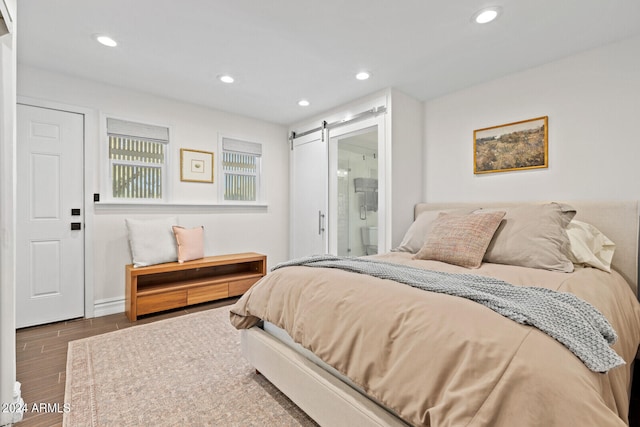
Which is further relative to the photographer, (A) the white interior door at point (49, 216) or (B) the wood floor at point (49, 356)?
(A) the white interior door at point (49, 216)

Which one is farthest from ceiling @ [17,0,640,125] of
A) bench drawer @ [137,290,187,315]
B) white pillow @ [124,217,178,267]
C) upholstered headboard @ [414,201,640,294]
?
bench drawer @ [137,290,187,315]

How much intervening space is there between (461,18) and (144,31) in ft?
7.69

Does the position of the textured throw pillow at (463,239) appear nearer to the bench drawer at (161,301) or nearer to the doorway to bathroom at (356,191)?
the doorway to bathroom at (356,191)

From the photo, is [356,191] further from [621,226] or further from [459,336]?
[459,336]

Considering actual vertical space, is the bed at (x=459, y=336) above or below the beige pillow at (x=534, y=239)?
below

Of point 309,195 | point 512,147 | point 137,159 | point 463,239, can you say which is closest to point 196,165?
point 137,159

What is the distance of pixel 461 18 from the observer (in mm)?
2080

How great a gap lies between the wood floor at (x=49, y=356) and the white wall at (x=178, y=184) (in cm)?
35

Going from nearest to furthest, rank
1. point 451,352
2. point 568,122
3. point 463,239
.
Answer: point 451,352 < point 463,239 < point 568,122

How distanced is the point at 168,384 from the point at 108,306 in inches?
74.6

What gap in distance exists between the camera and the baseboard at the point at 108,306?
10.3 feet

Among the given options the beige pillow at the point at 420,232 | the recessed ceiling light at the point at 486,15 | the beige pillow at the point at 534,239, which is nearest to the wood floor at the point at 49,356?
the beige pillow at the point at 420,232

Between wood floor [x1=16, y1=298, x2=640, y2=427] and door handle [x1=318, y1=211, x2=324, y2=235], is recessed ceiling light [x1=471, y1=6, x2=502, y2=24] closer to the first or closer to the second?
wood floor [x1=16, y1=298, x2=640, y2=427]

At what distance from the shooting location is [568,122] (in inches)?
101
